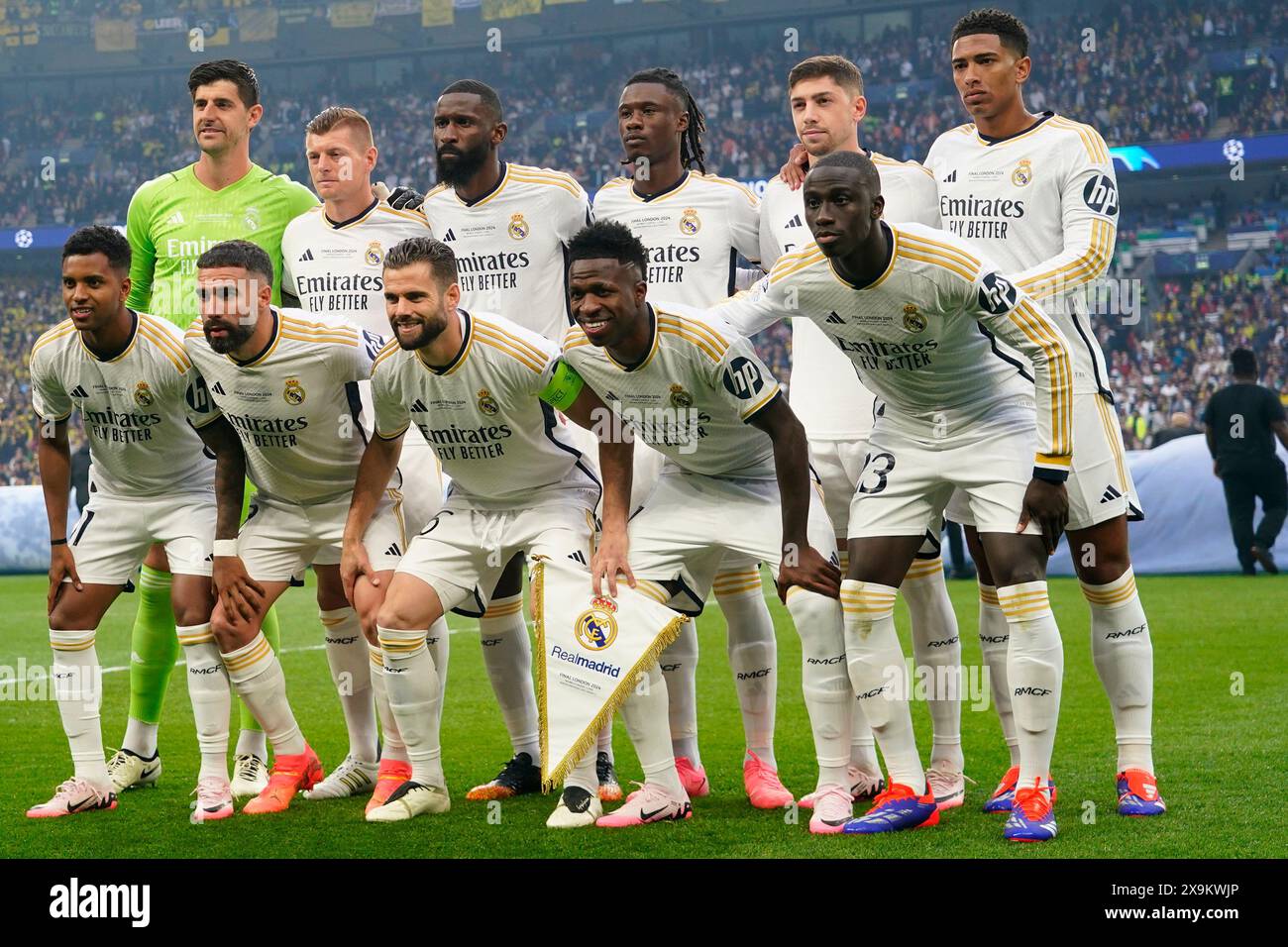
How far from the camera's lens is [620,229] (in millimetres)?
4625

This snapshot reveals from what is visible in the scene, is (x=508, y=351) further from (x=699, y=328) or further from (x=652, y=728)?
(x=652, y=728)

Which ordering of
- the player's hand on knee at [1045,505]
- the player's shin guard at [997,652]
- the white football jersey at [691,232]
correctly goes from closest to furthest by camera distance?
1. the player's hand on knee at [1045,505]
2. the player's shin guard at [997,652]
3. the white football jersey at [691,232]

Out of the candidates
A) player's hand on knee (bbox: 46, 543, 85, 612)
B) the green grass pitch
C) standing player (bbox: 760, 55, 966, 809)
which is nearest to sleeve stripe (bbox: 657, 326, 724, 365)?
standing player (bbox: 760, 55, 966, 809)

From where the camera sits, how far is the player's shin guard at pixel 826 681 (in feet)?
14.9

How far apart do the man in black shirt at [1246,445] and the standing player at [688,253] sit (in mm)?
8519

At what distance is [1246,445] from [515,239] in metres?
9.08

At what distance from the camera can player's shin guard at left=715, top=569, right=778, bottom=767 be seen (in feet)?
17.2

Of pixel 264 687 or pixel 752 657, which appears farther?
pixel 752 657

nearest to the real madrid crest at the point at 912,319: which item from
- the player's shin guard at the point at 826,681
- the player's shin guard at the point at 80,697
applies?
the player's shin guard at the point at 826,681

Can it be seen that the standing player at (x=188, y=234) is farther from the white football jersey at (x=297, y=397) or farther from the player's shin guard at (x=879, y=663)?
the player's shin guard at (x=879, y=663)

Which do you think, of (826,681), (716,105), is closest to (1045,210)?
(826,681)

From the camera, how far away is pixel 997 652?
5.11 metres

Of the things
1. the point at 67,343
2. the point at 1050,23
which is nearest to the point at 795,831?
the point at 67,343

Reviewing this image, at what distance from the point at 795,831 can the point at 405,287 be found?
2.07m
